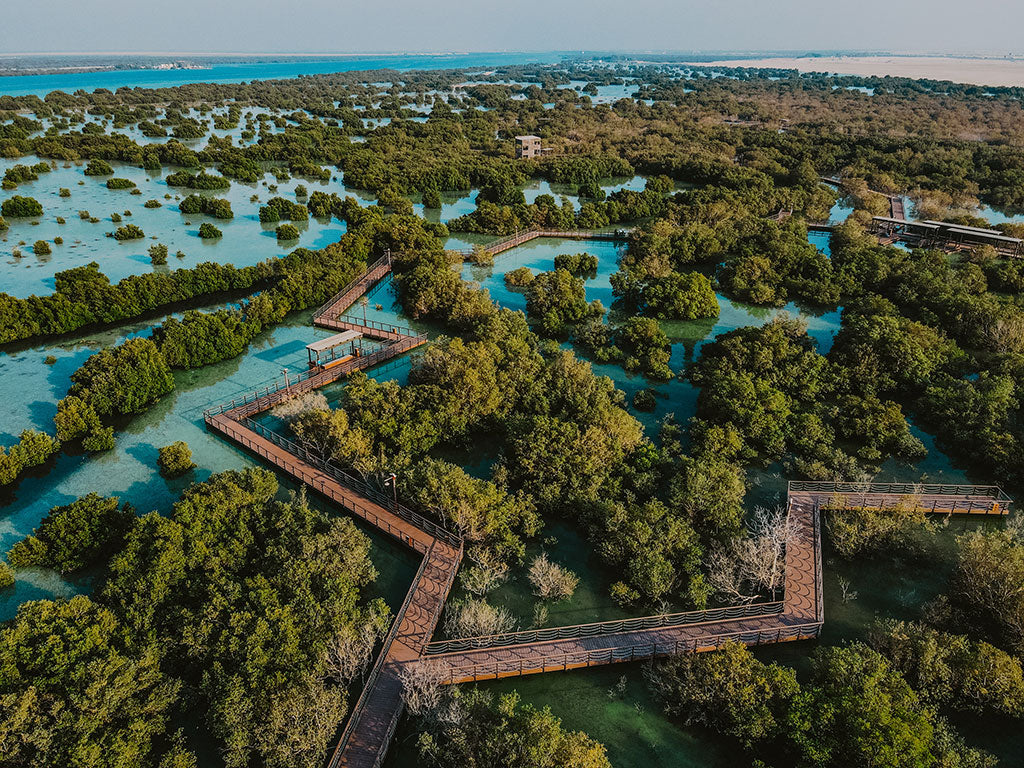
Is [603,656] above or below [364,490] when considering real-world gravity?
below

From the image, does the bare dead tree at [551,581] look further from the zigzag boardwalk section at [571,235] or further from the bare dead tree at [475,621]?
the zigzag boardwalk section at [571,235]

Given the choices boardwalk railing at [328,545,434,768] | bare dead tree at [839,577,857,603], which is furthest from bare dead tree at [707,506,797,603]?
A: boardwalk railing at [328,545,434,768]

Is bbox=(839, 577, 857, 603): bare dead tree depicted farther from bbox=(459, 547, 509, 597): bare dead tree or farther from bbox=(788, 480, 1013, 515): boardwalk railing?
bbox=(459, 547, 509, 597): bare dead tree

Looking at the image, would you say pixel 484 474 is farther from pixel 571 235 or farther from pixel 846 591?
pixel 571 235

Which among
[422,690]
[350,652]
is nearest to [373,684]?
[350,652]

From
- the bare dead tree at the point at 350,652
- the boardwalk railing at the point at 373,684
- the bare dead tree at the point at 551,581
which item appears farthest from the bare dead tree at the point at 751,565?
the bare dead tree at the point at 350,652

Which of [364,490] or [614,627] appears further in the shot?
[364,490]

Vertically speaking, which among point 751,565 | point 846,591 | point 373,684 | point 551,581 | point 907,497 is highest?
point 751,565
